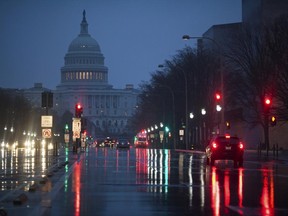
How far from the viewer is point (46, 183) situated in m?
27.0

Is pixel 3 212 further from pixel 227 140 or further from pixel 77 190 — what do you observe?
pixel 227 140

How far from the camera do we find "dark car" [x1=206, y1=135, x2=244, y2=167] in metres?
43.0

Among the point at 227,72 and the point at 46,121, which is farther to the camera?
the point at 227,72

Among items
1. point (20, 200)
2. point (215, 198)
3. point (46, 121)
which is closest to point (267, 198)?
point (215, 198)

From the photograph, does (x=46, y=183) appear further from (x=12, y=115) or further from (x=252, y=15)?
(x=12, y=115)

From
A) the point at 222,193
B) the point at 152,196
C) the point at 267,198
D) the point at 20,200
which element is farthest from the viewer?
the point at 222,193

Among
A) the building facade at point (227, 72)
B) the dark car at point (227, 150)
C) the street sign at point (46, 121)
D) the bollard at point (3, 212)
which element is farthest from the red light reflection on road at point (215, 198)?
the building facade at point (227, 72)

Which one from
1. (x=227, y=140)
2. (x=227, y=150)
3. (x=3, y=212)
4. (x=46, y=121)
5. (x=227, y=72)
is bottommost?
(x=3, y=212)

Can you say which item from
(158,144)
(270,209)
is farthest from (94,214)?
(158,144)

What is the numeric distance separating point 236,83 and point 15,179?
185 feet

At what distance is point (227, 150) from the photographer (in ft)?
141

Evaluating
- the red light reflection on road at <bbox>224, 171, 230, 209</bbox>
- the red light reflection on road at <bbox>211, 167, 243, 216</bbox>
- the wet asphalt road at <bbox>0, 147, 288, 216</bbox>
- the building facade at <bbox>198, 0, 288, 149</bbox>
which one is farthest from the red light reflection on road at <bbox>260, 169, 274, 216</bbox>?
the building facade at <bbox>198, 0, 288, 149</bbox>

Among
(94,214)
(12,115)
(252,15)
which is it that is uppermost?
(252,15)

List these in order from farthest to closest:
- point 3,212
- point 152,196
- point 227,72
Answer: point 227,72 < point 152,196 < point 3,212
